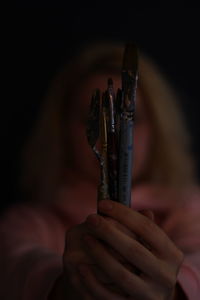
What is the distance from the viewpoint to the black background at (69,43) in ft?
2.11

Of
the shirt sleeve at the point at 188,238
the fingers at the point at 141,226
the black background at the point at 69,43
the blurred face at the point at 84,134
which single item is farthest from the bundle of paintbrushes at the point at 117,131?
the black background at the point at 69,43

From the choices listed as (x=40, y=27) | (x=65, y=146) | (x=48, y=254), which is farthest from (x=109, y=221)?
(x=40, y=27)

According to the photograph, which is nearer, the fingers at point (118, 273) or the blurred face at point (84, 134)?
the fingers at point (118, 273)

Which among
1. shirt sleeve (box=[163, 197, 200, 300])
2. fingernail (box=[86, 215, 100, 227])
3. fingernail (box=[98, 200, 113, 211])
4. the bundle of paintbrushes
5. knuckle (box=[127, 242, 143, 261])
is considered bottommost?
shirt sleeve (box=[163, 197, 200, 300])

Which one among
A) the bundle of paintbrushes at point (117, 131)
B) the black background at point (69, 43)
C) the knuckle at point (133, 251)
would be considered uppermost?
the black background at point (69, 43)

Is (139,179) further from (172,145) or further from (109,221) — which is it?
(109,221)

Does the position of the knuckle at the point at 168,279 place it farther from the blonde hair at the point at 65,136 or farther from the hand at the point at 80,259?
the blonde hair at the point at 65,136

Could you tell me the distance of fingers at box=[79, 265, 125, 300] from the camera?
27cm

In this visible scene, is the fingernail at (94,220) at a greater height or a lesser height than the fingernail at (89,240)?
greater

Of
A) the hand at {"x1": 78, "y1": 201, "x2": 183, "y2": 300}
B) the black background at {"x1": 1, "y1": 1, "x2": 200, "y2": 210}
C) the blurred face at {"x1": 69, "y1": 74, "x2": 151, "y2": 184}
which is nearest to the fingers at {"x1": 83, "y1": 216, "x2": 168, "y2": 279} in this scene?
the hand at {"x1": 78, "y1": 201, "x2": 183, "y2": 300}

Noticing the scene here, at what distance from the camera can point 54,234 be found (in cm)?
52

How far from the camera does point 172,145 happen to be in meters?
→ 0.62

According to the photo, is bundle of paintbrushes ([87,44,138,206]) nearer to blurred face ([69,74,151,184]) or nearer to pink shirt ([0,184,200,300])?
pink shirt ([0,184,200,300])

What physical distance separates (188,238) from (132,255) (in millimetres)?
222
